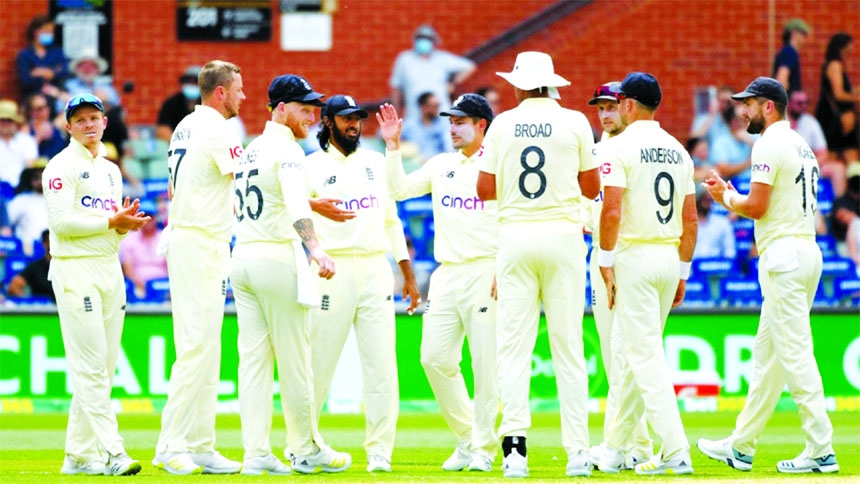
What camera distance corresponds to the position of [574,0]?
20.8m

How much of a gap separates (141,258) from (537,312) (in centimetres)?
827

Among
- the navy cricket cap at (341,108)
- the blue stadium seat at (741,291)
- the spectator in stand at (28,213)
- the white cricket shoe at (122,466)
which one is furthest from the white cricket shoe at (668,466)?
the spectator in stand at (28,213)

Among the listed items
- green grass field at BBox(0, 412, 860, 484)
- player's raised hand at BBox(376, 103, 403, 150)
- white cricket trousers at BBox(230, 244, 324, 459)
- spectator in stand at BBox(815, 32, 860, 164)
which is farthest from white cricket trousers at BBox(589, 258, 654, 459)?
spectator in stand at BBox(815, 32, 860, 164)

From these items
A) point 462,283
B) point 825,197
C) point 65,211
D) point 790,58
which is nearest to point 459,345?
point 462,283

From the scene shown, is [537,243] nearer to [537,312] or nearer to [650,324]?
[537,312]

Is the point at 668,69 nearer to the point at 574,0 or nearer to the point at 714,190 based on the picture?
the point at 574,0

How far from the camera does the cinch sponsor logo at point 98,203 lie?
9.38m

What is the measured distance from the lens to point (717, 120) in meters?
19.5

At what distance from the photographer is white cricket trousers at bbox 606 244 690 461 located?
8.90 meters

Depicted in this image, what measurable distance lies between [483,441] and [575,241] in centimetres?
173

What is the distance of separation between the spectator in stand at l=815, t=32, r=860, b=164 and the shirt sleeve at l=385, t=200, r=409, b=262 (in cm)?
1060

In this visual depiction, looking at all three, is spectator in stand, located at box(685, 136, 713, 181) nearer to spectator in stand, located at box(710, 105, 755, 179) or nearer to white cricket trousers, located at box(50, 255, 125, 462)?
spectator in stand, located at box(710, 105, 755, 179)

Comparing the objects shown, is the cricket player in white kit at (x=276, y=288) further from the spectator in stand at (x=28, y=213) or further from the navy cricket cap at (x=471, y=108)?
the spectator in stand at (x=28, y=213)

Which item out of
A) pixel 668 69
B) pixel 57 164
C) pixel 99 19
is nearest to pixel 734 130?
pixel 668 69
